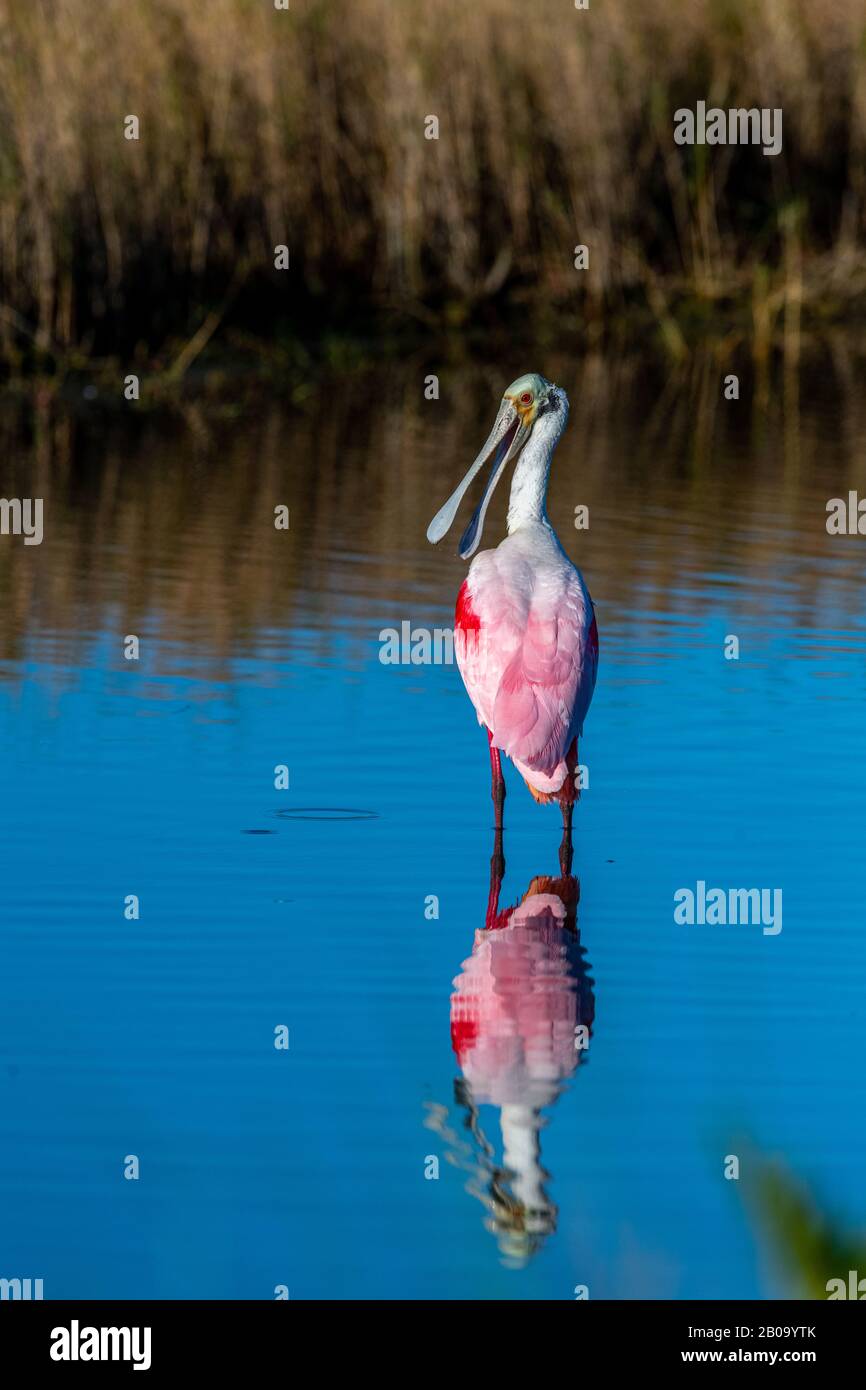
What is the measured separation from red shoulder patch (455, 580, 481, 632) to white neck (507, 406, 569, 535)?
400 mm

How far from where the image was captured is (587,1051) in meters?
5.52

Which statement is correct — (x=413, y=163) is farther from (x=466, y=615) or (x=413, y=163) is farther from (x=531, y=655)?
(x=531, y=655)

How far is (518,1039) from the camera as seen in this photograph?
5.56 metres

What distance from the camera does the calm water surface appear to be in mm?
4676

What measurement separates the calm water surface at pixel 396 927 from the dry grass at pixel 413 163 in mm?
4004

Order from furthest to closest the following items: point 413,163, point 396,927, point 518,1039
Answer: point 413,163, point 396,927, point 518,1039

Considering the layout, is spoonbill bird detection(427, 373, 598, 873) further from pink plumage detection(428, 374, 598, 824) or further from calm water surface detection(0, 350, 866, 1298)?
calm water surface detection(0, 350, 866, 1298)

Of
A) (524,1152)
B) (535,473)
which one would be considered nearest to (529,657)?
(535,473)

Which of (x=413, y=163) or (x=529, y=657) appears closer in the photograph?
(x=529, y=657)

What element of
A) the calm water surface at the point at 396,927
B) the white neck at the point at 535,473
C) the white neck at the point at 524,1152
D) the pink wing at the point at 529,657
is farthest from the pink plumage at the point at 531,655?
the white neck at the point at 524,1152

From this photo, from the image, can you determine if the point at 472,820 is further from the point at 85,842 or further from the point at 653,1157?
the point at 653,1157

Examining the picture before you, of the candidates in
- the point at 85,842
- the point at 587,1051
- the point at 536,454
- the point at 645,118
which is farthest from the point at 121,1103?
the point at 645,118

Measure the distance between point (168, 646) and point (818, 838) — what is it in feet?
9.55

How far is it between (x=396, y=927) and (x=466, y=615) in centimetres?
102
